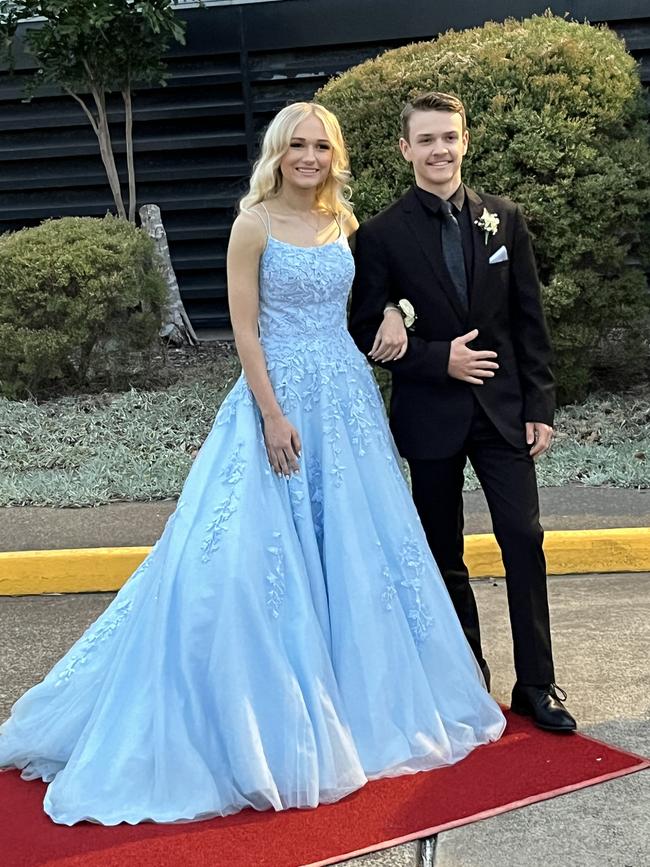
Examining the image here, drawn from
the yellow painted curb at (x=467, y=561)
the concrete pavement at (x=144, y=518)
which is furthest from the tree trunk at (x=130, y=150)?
the yellow painted curb at (x=467, y=561)

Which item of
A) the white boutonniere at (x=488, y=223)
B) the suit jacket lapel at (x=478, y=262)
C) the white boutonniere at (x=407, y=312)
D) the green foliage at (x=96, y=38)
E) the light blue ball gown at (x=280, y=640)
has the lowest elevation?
the light blue ball gown at (x=280, y=640)

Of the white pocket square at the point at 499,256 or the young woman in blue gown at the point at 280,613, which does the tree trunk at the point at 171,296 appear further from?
the white pocket square at the point at 499,256

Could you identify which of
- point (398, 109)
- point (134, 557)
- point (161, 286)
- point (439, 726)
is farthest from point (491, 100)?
point (439, 726)

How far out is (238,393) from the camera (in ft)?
11.8

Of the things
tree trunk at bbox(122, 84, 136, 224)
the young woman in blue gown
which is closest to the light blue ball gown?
the young woman in blue gown

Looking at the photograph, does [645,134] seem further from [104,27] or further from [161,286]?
[104,27]

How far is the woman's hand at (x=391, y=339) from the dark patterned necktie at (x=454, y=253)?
22cm

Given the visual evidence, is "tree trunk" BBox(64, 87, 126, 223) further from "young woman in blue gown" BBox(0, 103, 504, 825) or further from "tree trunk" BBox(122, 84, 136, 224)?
"young woman in blue gown" BBox(0, 103, 504, 825)

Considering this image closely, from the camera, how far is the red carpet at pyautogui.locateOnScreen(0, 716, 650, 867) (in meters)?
2.96

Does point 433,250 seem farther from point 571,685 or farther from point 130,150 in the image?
point 130,150

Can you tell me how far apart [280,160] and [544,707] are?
1.97m

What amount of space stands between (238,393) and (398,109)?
379cm

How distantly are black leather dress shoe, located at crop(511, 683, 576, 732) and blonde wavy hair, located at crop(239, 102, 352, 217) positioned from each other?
1.72 m

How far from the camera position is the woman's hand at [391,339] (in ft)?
11.7
